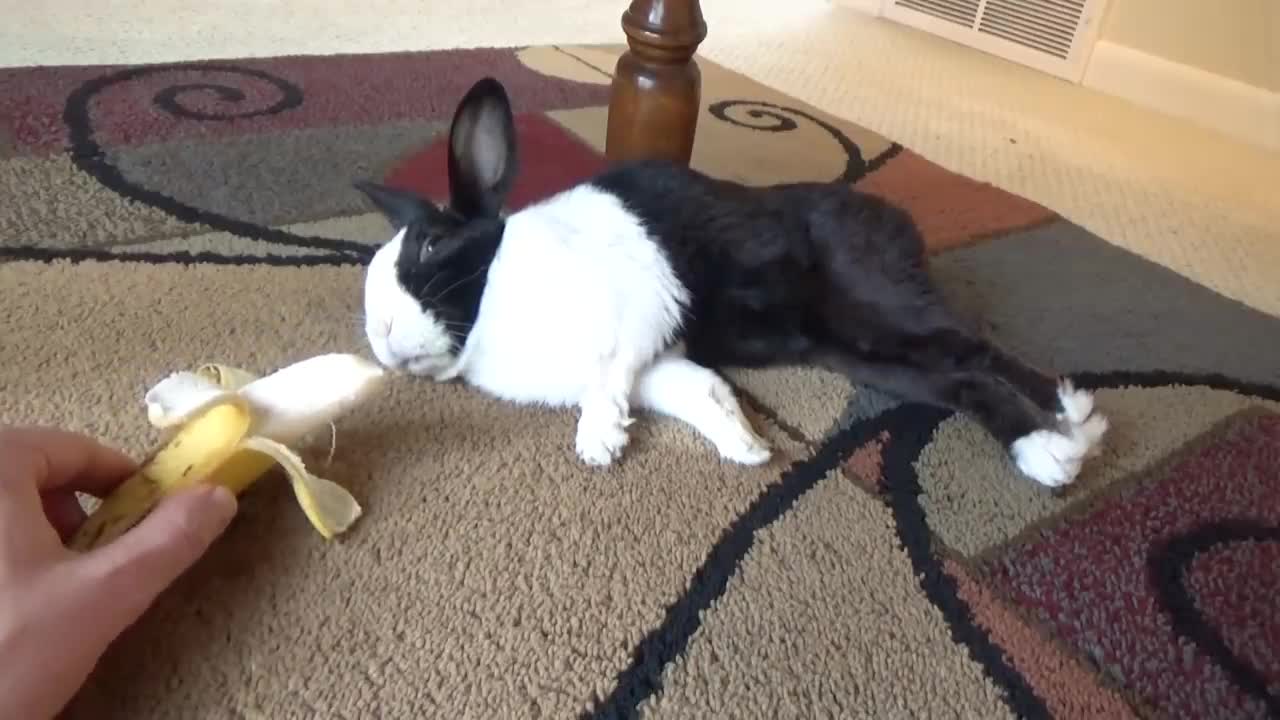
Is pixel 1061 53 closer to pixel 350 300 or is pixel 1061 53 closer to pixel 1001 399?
pixel 1001 399

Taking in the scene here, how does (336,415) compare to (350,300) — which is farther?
(350,300)

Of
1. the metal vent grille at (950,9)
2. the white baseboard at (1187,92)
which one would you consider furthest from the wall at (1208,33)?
the metal vent grille at (950,9)

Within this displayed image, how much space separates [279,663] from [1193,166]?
1.67m

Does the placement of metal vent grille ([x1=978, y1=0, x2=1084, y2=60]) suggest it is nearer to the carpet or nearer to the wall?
the wall

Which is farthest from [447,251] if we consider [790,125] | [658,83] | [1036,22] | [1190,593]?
[1036,22]

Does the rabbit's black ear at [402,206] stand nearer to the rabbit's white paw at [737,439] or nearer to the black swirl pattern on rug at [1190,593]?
the rabbit's white paw at [737,439]

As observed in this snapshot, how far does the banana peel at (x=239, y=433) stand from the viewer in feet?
1.93

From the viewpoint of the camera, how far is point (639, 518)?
2.30 ft

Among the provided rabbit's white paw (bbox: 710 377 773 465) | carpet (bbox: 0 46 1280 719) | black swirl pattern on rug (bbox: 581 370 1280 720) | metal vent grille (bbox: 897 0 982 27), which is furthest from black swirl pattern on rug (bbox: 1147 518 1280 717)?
metal vent grille (bbox: 897 0 982 27)

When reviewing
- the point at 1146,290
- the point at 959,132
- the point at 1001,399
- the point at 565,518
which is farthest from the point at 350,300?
the point at 959,132

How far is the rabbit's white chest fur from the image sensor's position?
782 mm

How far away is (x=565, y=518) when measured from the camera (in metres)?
0.69

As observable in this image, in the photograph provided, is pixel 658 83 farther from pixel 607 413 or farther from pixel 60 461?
pixel 60 461

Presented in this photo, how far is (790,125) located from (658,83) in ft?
1.63
